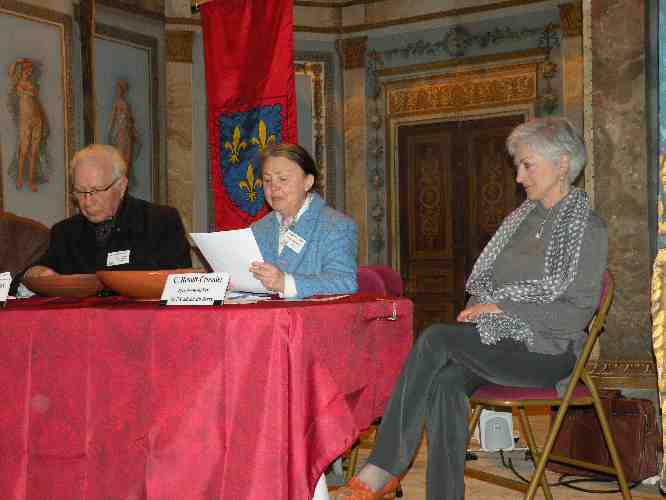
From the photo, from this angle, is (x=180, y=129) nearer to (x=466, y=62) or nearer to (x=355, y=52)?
(x=355, y=52)

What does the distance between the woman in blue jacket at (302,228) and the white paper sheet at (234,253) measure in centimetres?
33

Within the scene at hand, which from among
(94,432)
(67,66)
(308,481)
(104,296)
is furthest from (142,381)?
(67,66)

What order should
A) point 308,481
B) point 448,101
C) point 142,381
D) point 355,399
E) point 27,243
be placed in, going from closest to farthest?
point 308,481
point 142,381
point 355,399
point 27,243
point 448,101

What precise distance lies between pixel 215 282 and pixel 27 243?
1825 millimetres

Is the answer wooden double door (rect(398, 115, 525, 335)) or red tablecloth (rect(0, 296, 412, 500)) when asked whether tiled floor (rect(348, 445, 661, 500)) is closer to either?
red tablecloth (rect(0, 296, 412, 500))

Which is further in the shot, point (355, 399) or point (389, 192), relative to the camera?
point (389, 192)

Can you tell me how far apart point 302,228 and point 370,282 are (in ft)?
1.24

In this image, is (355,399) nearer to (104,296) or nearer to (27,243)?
(104,296)

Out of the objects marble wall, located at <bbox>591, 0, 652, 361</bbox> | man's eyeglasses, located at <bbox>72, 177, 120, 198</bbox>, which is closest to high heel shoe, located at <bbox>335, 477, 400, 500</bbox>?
man's eyeglasses, located at <bbox>72, 177, 120, 198</bbox>

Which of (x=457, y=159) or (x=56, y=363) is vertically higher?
(x=457, y=159)

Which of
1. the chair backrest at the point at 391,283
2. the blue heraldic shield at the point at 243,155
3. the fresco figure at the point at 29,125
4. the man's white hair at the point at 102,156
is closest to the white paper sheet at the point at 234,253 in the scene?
the chair backrest at the point at 391,283

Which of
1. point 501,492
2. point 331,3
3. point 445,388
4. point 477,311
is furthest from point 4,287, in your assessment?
point 331,3

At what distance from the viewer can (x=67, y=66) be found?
633 centimetres

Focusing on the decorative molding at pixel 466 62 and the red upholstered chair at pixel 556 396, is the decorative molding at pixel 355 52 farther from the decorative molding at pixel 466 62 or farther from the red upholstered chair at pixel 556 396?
the red upholstered chair at pixel 556 396
